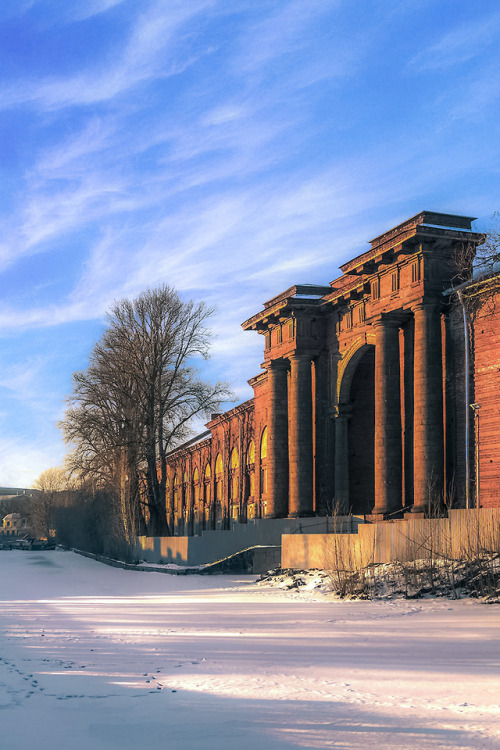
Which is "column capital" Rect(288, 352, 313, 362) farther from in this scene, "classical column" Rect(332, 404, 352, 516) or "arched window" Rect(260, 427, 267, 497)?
"arched window" Rect(260, 427, 267, 497)

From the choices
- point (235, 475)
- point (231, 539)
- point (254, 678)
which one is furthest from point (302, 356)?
point (254, 678)

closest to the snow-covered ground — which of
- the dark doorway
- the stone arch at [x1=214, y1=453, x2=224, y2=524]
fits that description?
the dark doorway

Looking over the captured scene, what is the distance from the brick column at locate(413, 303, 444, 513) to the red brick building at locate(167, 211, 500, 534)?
0.11 feet

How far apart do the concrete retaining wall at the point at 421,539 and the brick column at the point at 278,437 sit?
1361 cm

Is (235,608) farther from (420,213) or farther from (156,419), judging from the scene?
(156,419)

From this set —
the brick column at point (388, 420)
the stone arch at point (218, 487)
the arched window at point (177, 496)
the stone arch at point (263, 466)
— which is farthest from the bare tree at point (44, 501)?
the brick column at point (388, 420)

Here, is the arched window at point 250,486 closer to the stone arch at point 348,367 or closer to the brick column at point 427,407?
the stone arch at point 348,367

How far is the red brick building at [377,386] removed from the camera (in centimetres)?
2770

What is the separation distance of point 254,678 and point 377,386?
75.6 ft

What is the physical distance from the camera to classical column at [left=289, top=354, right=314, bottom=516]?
36.6 m

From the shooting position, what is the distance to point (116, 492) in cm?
4362

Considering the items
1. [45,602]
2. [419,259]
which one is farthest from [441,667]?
[419,259]

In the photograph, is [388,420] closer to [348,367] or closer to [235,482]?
[348,367]

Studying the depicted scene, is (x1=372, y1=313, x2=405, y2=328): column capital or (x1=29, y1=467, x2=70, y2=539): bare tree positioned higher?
(x1=372, y1=313, x2=405, y2=328): column capital
